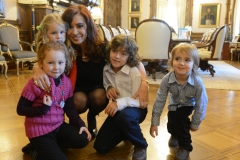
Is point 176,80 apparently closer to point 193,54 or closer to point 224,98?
point 193,54

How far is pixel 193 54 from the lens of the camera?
56.7 inches

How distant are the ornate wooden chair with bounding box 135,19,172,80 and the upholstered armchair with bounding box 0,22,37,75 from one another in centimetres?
236

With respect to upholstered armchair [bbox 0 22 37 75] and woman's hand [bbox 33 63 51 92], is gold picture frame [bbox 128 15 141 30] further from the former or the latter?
woman's hand [bbox 33 63 51 92]

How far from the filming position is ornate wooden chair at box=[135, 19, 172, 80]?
162 inches

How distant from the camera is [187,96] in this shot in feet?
4.97

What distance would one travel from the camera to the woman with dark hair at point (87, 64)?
5.32 feet

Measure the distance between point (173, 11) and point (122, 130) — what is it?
10.7 metres

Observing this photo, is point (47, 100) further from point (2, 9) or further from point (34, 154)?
point (2, 9)

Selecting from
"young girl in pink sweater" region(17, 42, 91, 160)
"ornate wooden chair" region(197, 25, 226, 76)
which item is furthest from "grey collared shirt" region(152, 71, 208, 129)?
"ornate wooden chair" region(197, 25, 226, 76)

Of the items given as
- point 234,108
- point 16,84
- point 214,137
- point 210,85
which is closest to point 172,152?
point 214,137

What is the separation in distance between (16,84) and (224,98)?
127 inches

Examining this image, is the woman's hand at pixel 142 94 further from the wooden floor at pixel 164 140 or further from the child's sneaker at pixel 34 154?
the child's sneaker at pixel 34 154

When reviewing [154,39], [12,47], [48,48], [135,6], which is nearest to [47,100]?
[48,48]

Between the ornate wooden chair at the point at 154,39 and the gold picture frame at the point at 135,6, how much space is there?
7793 mm
